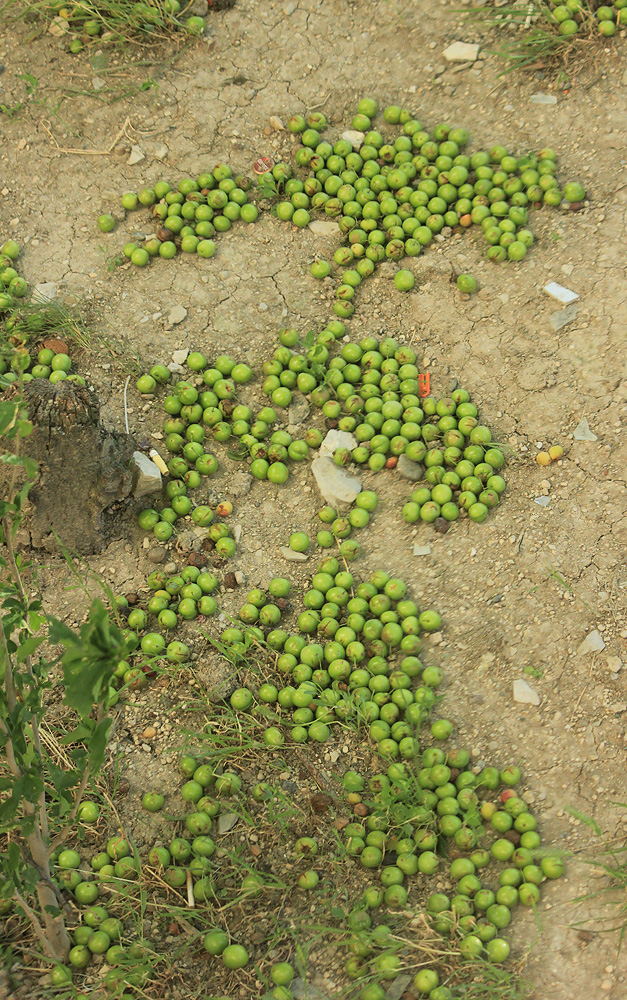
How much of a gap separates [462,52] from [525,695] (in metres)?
Result: 4.67

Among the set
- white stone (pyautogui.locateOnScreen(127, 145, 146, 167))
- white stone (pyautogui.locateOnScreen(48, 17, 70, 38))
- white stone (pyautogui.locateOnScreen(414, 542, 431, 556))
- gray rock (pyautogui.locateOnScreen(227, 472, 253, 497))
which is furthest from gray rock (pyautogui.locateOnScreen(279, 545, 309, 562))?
white stone (pyautogui.locateOnScreen(48, 17, 70, 38))

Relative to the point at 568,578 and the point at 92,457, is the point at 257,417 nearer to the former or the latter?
the point at 92,457

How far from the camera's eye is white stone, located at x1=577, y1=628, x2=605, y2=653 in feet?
13.0

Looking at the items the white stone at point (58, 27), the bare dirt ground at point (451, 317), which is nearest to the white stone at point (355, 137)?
the bare dirt ground at point (451, 317)

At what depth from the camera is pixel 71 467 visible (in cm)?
417

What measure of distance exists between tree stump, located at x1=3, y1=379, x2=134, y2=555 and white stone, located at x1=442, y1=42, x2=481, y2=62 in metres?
3.89

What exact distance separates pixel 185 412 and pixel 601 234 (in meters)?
2.81

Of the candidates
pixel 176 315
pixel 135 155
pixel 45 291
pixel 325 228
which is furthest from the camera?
pixel 135 155

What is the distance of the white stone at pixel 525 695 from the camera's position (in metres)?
3.91

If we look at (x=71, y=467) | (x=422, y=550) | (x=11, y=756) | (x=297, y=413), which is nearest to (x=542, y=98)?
(x=297, y=413)

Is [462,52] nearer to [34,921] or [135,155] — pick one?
[135,155]

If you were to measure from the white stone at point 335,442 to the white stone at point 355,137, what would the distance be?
2.29 m

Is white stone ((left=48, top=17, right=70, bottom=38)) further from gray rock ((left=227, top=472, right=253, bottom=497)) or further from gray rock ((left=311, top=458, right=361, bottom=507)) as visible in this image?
gray rock ((left=311, top=458, right=361, bottom=507))

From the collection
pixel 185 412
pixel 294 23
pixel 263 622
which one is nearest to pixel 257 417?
pixel 185 412
